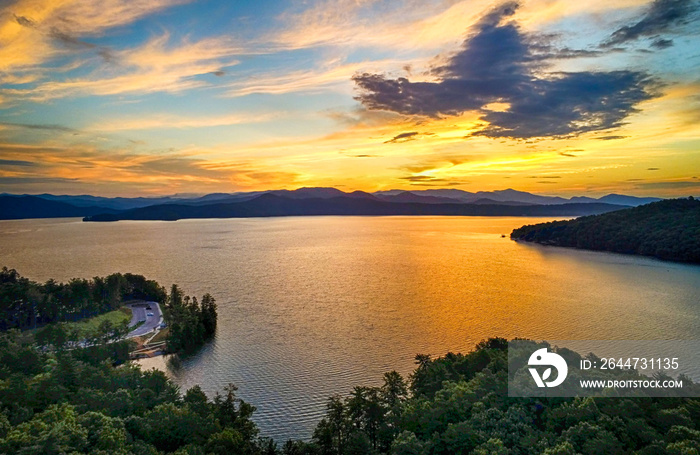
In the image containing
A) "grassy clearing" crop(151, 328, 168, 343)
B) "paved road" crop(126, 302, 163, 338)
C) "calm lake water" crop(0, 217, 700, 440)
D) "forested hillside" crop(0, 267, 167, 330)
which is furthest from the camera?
"forested hillside" crop(0, 267, 167, 330)

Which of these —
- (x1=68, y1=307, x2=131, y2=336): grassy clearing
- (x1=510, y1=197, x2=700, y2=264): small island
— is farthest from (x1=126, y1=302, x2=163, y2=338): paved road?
(x1=510, y1=197, x2=700, y2=264): small island

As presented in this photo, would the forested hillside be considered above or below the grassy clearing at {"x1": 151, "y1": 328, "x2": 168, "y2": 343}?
above

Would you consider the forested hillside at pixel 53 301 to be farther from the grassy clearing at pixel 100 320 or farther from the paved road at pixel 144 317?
the paved road at pixel 144 317

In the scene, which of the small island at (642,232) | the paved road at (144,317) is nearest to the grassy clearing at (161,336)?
the paved road at (144,317)

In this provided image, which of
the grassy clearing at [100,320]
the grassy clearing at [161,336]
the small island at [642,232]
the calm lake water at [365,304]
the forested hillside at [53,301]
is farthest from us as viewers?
the small island at [642,232]

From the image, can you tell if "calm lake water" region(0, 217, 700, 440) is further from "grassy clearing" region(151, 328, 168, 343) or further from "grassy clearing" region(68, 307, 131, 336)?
"grassy clearing" region(68, 307, 131, 336)

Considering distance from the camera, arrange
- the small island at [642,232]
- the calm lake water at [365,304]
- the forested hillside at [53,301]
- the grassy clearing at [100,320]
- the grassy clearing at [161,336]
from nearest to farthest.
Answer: the calm lake water at [365,304] < the grassy clearing at [161,336] < the grassy clearing at [100,320] < the forested hillside at [53,301] < the small island at [642,232]

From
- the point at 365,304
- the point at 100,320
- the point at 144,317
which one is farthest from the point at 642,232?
the point at 100,320
